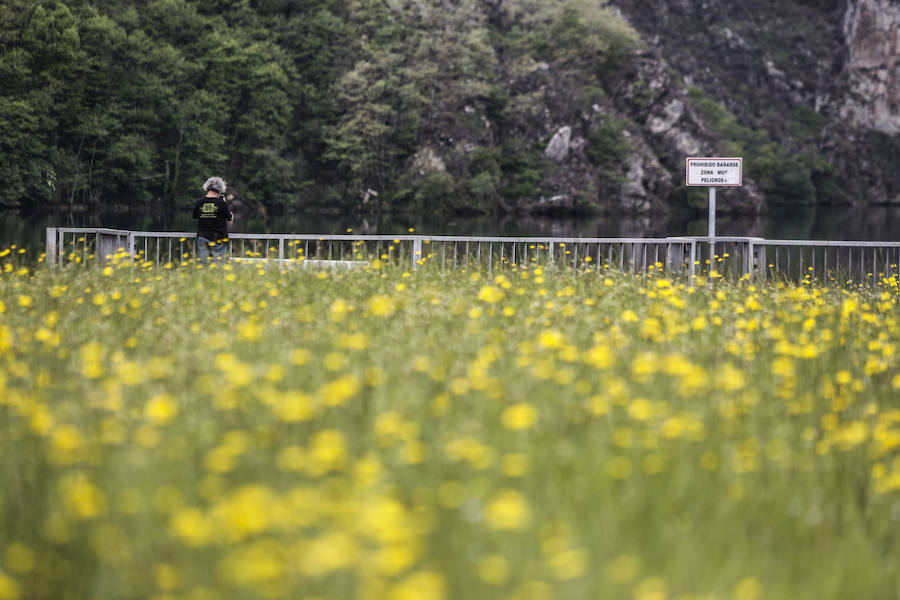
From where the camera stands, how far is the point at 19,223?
144 feet

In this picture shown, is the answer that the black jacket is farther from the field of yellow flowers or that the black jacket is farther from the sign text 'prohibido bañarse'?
the field of yellow flowers

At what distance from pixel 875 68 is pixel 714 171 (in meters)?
148

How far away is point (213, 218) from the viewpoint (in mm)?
15008

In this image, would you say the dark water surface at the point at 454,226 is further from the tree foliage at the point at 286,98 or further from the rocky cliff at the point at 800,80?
the rocky cliff at the point at 800,80

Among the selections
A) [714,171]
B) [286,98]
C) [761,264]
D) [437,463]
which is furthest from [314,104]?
[437,463]

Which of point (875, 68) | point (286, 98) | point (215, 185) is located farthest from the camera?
point (875, 68)

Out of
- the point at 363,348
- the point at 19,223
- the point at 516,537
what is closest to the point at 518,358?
the point at 363,348

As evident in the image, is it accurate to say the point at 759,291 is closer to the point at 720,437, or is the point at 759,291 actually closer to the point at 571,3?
the point at 720,437

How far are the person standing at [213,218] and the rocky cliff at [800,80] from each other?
97518 millimetres

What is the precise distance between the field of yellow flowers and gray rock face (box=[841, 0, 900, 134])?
6003 inches

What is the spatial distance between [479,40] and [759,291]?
60273 mm

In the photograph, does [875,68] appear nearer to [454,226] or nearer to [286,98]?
[286,98]

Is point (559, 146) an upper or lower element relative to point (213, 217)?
upper

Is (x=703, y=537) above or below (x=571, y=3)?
below
